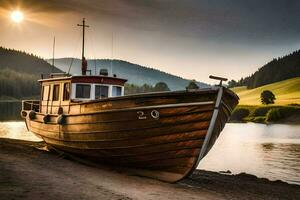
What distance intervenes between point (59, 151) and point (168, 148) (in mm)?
8018

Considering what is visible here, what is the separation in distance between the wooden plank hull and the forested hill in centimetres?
18609

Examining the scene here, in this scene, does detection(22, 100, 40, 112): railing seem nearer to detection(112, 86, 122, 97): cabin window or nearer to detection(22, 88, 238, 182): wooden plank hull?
detection(112, 86, 122, 97): cabin window

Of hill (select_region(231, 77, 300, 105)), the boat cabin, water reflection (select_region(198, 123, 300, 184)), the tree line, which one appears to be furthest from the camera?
the tree line

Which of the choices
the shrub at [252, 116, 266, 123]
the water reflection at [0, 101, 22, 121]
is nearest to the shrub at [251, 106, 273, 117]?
the shrub at [252, 116, 266, 123]

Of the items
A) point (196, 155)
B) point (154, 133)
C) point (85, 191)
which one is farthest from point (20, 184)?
point (196, 155)

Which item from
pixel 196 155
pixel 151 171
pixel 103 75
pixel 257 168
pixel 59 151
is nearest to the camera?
pixel 196 155

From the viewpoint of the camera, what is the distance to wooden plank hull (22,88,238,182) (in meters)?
11.8

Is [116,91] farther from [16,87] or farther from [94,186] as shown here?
[16,87]

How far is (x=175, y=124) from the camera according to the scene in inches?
473

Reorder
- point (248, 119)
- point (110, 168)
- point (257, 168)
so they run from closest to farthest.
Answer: point (110, 168) → point (257, 168) → point (248, 119)

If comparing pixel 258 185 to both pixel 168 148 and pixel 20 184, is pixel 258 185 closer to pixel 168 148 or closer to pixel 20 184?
pixel 168 148

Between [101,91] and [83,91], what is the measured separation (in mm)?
841

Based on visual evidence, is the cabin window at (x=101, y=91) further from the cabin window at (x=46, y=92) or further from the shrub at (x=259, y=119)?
the shrub at (x=259, y=119)

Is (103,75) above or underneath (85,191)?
above
